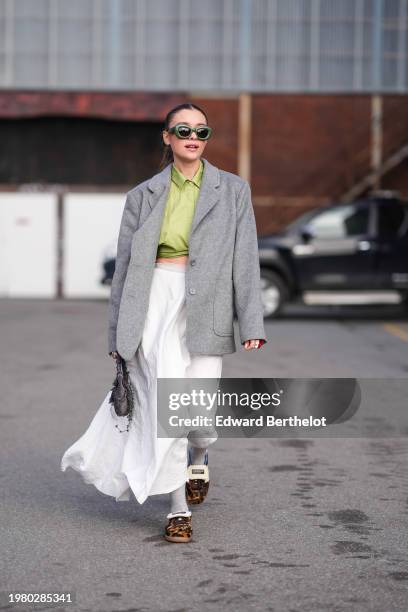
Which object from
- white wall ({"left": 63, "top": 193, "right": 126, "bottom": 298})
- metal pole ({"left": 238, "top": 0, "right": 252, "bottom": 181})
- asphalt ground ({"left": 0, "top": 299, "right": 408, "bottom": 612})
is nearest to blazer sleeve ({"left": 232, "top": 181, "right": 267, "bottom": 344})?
asphalt ground ({"left": 0, "top": 299, "right": 408, "bottom": 612})

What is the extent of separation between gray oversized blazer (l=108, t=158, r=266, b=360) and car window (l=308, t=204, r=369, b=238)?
1316 centimetres

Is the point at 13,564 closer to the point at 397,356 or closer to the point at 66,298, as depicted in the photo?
the point at 397,356

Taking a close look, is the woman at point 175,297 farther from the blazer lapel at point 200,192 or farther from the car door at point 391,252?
the car door at point 391,252

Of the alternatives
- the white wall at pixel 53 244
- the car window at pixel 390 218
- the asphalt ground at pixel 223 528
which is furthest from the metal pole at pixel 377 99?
the asphalt ground at pixel 223 528

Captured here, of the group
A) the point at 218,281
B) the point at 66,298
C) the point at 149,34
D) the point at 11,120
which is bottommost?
the point at 66,298

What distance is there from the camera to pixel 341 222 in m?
18.6

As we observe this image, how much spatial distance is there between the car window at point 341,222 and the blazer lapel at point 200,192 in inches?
518

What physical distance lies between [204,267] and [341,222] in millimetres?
13546

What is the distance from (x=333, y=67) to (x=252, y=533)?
2260 centimetres

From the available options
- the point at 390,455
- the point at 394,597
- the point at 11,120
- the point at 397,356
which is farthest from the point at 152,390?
the point at 11,120

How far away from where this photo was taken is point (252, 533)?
211 inches

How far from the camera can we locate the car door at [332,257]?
18328 millimetres

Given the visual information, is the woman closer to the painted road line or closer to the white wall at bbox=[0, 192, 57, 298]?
the painted road line

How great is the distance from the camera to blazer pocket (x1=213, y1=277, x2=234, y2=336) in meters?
5.29
